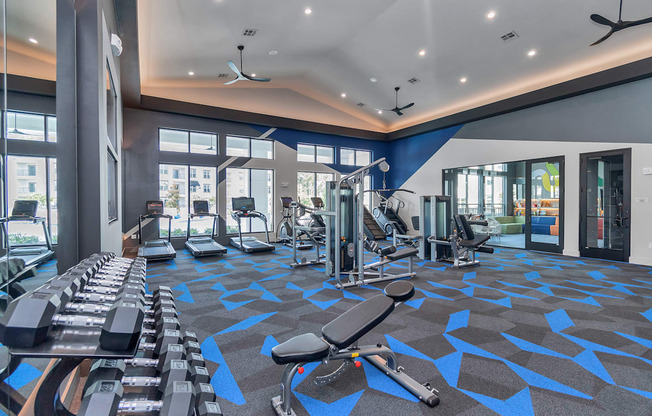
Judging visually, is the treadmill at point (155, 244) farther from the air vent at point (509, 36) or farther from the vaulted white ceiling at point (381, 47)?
the air vent at point (509, 36)

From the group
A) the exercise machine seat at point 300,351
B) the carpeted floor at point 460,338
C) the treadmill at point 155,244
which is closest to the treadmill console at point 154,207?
the treadmill at point 155,244

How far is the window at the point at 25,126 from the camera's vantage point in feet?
4.50

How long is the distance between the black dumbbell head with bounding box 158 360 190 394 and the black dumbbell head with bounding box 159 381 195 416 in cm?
14

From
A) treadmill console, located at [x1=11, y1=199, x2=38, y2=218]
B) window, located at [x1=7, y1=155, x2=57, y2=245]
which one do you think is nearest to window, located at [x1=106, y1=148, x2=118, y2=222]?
window, located at [x1=7, y1=155, x2=57, y2=245]

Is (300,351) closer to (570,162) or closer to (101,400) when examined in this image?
(101,400)

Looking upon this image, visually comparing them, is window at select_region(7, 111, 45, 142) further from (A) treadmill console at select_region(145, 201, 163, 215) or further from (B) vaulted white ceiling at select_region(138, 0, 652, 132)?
(A) treadmill console at select_region(145, 201, 163, 215)

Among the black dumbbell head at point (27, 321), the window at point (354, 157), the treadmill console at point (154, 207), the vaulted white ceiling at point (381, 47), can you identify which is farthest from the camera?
the window at point (354, 157)

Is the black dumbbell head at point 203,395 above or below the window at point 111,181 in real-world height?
below

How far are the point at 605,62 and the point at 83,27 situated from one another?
29.3 ft

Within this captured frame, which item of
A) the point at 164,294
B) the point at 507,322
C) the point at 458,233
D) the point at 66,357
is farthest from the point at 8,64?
the point at 458,233

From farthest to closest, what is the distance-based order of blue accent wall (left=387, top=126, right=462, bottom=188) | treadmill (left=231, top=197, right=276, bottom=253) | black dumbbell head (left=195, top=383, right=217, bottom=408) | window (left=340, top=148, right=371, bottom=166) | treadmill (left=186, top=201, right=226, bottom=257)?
window (left=340, top=148, right=371, bottom=166), blue accent wall (left=387, top=126, right=462, bottom=188), treadmill (left=231, top=197, right=276, bottom=253), treadmill (left=186, top=201, right=226, bottom=257), black dumbbell head (left=195, top=383, right=217, bottom=408)

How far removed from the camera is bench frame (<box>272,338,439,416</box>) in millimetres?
1760

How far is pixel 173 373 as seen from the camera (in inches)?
52.4

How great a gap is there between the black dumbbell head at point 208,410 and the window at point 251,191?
8.06 m
